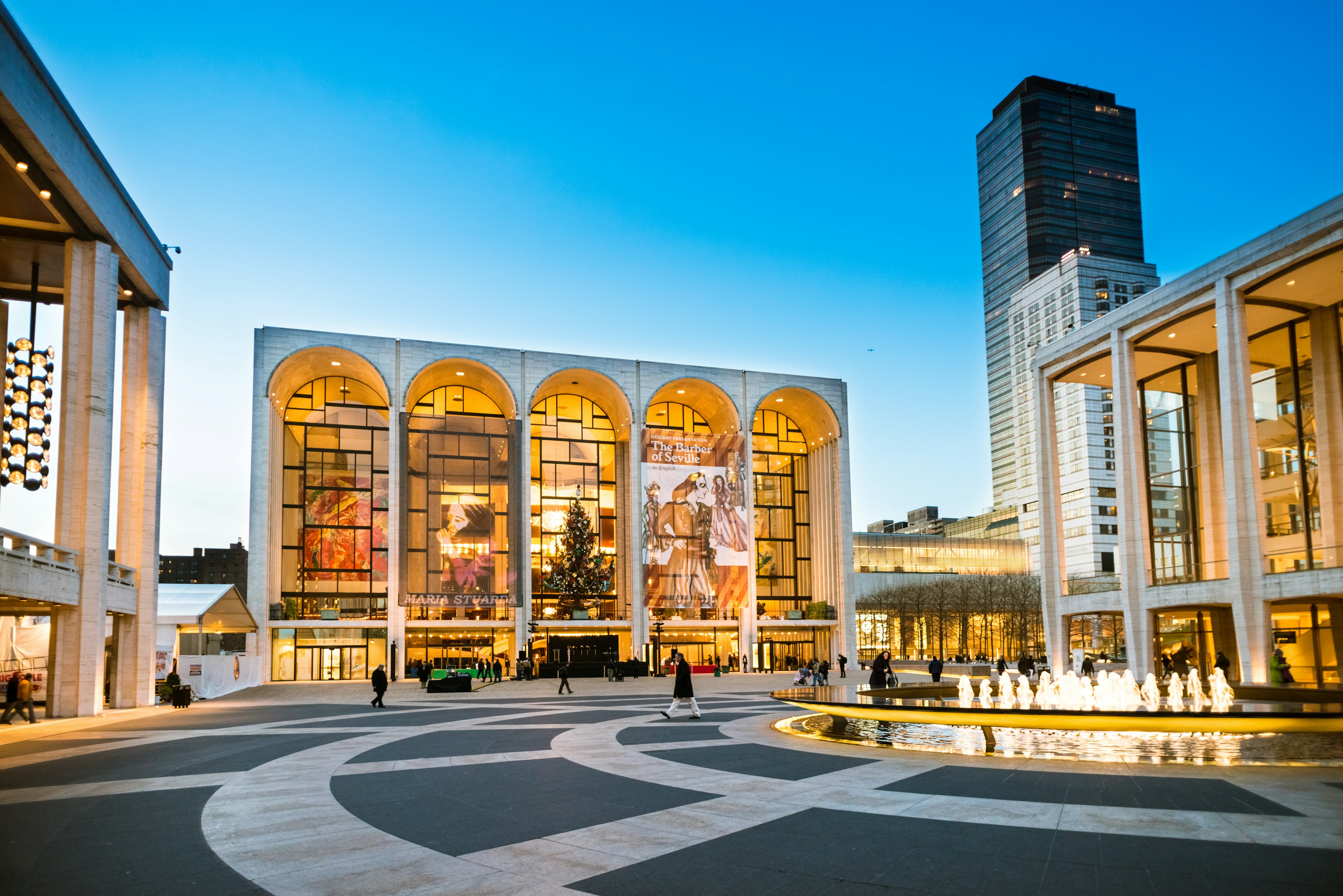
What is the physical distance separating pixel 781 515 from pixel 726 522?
8660 millimetres

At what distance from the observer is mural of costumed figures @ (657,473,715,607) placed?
189 ft

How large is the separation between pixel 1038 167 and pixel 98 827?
206307 mm

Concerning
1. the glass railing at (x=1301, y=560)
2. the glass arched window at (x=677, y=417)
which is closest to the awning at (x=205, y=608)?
the glass arched window at (x=677, y=417)

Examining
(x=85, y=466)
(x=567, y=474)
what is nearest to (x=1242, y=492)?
(x=85, y=466)

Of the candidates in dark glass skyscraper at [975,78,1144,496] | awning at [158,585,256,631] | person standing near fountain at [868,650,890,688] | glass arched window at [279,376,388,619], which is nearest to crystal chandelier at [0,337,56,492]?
awning at [158,585,256,631]

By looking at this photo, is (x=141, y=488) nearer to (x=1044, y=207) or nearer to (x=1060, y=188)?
(x=1044, y=207)

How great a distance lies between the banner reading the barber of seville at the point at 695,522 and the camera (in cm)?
5753

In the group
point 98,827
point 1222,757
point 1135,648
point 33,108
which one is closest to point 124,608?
point 33,108

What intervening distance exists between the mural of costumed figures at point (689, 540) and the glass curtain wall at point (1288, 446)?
101 feet

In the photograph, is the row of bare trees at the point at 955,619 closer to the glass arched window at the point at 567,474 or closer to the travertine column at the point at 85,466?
the glass arched window at the point at 567,474

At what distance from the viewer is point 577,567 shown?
5591cm

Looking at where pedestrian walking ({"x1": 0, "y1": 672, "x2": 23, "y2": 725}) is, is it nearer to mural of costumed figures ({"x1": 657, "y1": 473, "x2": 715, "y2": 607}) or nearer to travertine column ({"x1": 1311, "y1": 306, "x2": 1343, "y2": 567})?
mural of costumed figures ({"x1": 657, "y1": 473, "x2": 715, "y2": 607})

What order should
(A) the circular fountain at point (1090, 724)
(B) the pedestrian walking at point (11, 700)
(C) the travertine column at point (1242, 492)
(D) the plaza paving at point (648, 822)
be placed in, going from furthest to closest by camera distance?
(C) the travertine column at point (1242, 492), (B) the pedestrian walking at point (11, 700), (A) the circular fountain at point (1090, 724), (D) the plaza paving at point (648, 822)

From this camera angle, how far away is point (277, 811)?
10.4 m
